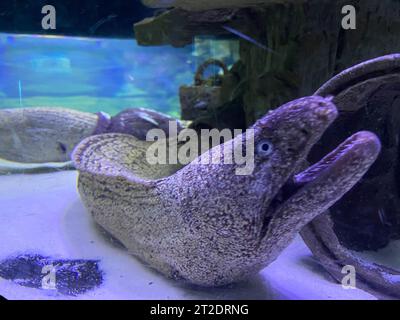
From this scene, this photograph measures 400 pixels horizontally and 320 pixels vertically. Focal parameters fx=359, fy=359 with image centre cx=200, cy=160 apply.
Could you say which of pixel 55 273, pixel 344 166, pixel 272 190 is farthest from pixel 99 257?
pixel 344 166

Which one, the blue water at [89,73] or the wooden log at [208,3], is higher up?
the wooden log at [208,3]

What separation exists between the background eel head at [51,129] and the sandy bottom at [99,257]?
88 centimetres

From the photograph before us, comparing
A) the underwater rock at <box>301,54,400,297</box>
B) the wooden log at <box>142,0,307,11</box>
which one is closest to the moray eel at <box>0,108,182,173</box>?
the wooden log at <box>142,0,307,11</box>

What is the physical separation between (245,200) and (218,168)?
23 cm

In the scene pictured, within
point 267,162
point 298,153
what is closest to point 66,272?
point 267,162

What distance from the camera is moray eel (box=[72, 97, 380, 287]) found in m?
1.58

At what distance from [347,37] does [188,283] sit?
87.6 inches

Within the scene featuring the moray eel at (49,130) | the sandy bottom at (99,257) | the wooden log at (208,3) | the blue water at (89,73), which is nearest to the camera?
the sandy bottom at (99,257)

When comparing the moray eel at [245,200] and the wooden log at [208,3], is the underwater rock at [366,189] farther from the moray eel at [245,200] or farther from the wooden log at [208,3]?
the wooden log at [208,3]

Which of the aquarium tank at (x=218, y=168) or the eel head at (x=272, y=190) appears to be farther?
the aquarium tank at (x=218, y=168)

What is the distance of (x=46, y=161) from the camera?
4527mm

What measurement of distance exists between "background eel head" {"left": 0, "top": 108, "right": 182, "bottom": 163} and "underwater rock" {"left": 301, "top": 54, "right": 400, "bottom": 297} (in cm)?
239

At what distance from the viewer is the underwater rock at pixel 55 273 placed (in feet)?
6.20

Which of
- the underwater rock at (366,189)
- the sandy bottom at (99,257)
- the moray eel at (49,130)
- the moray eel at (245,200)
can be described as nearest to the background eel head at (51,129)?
the moray eel at (49,130)
